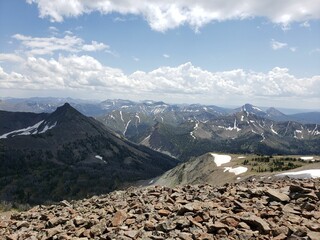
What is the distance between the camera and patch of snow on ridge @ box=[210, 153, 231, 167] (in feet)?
513

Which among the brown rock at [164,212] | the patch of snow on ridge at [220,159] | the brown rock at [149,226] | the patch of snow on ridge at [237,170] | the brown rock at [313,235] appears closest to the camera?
the brown rock at [313,235]

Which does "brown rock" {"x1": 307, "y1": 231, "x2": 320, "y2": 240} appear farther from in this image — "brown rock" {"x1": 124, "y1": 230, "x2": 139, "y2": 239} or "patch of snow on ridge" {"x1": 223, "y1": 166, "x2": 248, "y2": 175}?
"patch of snow on ridge" {"x1": 223, "y1": 166, "x2": 248, "y2": 175}

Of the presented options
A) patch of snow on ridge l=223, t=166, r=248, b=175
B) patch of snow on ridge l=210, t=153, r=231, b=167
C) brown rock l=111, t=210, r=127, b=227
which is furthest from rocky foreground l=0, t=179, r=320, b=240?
patch of snow on ridge l=210, t=153, r=231, b=167

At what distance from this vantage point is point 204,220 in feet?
67.6

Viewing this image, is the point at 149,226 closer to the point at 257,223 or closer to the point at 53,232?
the point at 257,223

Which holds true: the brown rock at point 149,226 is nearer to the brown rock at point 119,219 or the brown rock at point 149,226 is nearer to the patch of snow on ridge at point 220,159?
the brown rock at point 119,219

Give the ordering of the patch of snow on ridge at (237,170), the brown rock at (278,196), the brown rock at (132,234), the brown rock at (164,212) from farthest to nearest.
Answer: the patch of snow on ridge at (237,170)
the brown rock at (278,196)
the brown rock at (164,212)
the brown rock at (132,234)

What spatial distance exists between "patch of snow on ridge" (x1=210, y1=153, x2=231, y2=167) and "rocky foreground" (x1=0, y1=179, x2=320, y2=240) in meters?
128

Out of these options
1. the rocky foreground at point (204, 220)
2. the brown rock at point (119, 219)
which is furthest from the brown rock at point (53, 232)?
the brown rock at point (119, 219)

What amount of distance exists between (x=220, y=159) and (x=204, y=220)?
476ft

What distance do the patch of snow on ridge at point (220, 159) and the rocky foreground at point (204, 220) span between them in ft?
420

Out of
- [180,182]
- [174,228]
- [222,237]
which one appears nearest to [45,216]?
[174,228]

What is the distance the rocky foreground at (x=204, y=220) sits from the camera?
18550 mm

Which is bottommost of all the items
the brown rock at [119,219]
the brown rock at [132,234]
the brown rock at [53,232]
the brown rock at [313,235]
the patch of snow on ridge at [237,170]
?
the patch of snow on ridge at [237,170]
